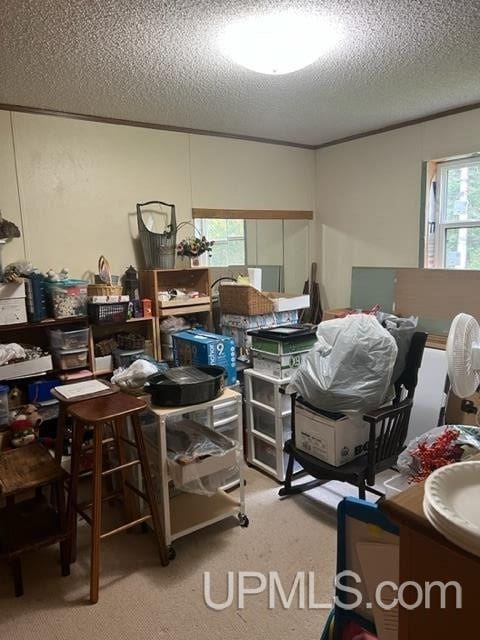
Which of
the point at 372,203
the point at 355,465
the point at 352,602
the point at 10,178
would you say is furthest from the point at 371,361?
the point at 10,178

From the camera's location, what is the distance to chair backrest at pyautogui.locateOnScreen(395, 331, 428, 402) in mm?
2586

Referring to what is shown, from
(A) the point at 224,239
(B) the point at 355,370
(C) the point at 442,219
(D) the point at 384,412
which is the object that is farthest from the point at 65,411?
(C) the point at 442,219

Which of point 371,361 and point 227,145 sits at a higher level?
point 227,145

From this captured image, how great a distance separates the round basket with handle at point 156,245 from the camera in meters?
3.26

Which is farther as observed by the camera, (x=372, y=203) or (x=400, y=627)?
(x=372, y=203)

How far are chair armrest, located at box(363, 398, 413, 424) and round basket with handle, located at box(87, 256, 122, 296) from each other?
69.5 inches

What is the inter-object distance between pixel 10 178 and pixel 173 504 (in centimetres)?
222

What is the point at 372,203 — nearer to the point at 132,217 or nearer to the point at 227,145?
the point at 227,145

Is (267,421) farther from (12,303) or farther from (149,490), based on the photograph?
(12,303)

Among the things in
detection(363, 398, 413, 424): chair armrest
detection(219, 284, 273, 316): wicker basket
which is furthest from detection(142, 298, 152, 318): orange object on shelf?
detection(363, 398, 413, 424): chair armrest

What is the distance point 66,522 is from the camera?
216cm

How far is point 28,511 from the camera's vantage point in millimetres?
2352

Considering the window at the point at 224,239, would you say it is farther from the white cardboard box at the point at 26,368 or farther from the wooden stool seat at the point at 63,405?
the wooden stool seat at the point at 63,405

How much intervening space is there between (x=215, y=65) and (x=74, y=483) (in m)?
2.15
